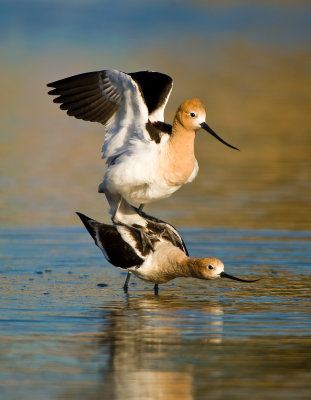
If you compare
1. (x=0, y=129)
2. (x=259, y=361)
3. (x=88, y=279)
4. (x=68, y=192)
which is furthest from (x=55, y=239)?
(x=0, y=129)

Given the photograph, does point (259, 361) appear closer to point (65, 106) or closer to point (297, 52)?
point (65, 106)

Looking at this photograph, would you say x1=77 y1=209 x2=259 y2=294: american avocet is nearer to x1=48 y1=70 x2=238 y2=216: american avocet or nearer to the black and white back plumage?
the black and white back plumage

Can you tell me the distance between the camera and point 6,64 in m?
30.5

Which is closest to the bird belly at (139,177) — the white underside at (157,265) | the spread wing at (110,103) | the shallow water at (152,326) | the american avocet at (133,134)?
the american avocet at (133,134)

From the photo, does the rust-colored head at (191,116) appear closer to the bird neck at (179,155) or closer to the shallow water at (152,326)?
the bird neck at (179,155)

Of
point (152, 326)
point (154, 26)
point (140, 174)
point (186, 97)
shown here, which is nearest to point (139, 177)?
point (140, 174)

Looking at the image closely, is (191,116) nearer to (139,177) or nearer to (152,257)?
(139,177)

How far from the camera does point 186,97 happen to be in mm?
22703

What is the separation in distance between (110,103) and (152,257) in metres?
1.50

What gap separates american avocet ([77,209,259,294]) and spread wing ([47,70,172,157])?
78 cm

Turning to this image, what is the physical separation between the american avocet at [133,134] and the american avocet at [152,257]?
1.17 feet

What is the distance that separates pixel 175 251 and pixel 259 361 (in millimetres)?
2741

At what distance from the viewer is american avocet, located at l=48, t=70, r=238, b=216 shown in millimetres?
9719

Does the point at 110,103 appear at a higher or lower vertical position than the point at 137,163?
higher
